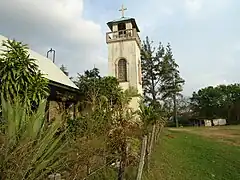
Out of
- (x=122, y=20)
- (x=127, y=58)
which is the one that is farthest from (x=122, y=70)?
(x=122, y=20)

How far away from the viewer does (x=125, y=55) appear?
23.4 m

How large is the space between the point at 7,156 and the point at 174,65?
118ft

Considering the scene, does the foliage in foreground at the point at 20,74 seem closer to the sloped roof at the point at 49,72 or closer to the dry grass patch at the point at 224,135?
the sloped roof at the point at 49,72

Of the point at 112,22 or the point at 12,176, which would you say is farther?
the point at 112,22

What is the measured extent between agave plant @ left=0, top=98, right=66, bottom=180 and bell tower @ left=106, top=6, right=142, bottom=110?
61.1 feet

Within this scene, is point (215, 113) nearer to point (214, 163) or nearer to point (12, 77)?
point (214, 163)

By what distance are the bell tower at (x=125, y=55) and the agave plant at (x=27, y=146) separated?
18630 millimetres

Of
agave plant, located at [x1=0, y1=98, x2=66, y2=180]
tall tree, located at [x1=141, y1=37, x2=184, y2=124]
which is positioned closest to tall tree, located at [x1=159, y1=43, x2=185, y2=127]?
tall tree, located at [x1=141, y1=37, x2=184, y2=124]

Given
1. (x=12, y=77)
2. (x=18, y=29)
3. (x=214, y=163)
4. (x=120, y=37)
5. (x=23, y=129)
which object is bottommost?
(x=214, y=163)

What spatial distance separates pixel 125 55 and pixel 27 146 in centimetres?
2053

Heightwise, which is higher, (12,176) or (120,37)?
(120,37)

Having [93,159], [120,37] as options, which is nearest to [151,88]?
[120,37]

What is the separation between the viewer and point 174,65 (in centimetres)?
3759

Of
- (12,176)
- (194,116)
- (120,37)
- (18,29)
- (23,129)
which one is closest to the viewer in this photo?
(12,176)
